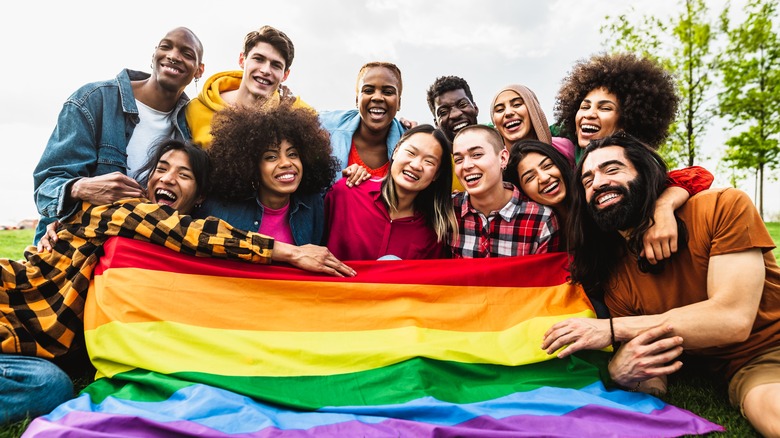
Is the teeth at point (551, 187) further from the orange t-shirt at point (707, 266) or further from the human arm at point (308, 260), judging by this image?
the human arm at point (308, 260)

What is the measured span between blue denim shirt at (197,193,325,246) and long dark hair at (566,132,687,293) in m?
2.36

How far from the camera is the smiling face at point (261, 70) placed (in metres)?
6.40

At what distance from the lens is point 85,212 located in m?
4.11

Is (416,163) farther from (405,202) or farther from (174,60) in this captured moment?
(174,60)

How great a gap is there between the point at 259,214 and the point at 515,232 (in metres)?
2.35

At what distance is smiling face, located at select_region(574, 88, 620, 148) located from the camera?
5.30 meters

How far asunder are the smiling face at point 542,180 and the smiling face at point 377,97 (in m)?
2.28

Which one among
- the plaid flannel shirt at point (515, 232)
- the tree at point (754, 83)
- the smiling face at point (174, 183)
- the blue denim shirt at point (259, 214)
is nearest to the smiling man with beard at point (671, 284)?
the plaid flannel shirt at point (515, 232)

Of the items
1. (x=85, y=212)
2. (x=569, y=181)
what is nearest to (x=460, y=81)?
(x=569, y=181)

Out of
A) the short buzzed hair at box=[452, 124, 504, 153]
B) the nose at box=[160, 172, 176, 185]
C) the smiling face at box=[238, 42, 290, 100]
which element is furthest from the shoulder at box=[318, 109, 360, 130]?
the nose at box=[160, 172, 176, 185]

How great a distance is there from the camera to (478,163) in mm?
4703

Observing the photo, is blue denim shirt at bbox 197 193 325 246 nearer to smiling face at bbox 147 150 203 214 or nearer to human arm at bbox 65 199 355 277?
smiling face at bbox 147 150 203 214

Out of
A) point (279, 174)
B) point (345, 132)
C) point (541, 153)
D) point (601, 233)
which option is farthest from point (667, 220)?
point (345, 132)

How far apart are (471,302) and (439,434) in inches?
54.6
